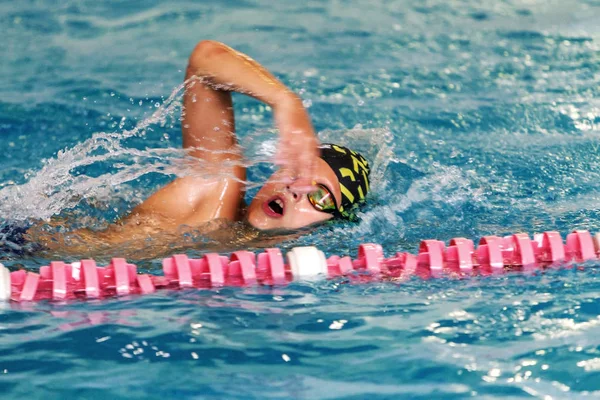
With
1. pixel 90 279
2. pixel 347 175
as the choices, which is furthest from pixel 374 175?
pixel 90 279

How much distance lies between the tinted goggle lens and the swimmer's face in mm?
12

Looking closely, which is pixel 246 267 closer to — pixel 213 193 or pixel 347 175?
pixel 213 193

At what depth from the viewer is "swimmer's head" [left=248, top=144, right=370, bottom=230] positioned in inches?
118

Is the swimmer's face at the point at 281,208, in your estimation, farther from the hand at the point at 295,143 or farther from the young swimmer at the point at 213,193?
the hand at the point at 295,143

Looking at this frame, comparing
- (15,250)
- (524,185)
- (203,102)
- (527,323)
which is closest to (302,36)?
(524,185)

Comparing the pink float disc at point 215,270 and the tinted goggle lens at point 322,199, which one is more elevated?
the tinted goggle lens at point 322,199

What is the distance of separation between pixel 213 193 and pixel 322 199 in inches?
16.6

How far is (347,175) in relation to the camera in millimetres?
3182

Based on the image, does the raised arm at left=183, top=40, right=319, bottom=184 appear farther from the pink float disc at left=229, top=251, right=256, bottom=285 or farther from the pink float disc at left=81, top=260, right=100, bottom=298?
the pink float disc at left=81, top=260, right=100, bottom=298

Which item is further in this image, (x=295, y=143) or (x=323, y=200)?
(x=323, y=200)

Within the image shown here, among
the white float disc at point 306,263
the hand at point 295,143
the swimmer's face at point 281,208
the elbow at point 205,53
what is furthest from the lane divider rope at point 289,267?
the elbow at point 205,53

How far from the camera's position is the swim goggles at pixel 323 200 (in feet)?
9.86

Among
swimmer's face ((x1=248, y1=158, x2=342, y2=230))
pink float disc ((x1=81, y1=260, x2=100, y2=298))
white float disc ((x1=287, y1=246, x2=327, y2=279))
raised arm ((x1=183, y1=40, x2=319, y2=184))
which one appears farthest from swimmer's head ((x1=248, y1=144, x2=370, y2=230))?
pink float disc ((x1=81, y1=260, x2=100, y2=298))

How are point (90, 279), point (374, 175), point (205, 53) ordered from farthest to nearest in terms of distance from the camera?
point (374, 175) → point (205, 53) → point (90, 279)
